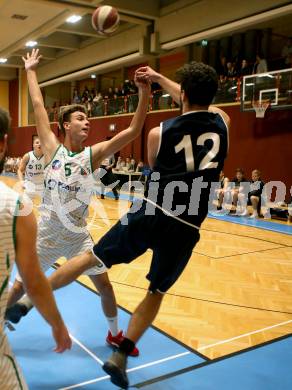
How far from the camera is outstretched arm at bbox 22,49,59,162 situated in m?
3.28

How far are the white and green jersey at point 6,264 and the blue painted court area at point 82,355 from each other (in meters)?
1.54

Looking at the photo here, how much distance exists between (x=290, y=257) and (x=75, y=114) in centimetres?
487

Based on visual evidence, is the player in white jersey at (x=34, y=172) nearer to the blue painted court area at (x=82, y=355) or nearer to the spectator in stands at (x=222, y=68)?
the blue painted court area at (x=82, y=355)

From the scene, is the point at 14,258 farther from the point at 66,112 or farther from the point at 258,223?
the point at 258,223

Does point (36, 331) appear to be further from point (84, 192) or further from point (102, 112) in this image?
point (102, 112)

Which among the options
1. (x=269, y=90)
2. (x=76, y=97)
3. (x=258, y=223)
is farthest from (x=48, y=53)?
(x=258, y=223)

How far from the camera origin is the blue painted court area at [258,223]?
9545 mm

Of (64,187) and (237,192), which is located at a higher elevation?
(64,187)

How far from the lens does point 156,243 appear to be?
8.92 ft

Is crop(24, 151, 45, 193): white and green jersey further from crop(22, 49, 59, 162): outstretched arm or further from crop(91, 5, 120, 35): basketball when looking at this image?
crop(22, 49, 59, 162): outstretched arm

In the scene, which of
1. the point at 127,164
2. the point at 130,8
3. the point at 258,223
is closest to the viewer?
the point at 258,223

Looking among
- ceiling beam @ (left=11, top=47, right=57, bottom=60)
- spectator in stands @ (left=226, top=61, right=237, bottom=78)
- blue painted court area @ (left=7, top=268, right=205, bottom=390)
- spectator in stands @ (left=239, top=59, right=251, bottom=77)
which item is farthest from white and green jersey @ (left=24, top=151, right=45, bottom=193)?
ceiling beam @ (left=11, top=47, right=57, bottom=60)

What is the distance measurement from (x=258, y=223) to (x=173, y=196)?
8.03 meters

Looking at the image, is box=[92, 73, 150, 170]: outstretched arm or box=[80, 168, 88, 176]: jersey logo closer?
box=[92, 73, 150, 170]: outstretched arm
